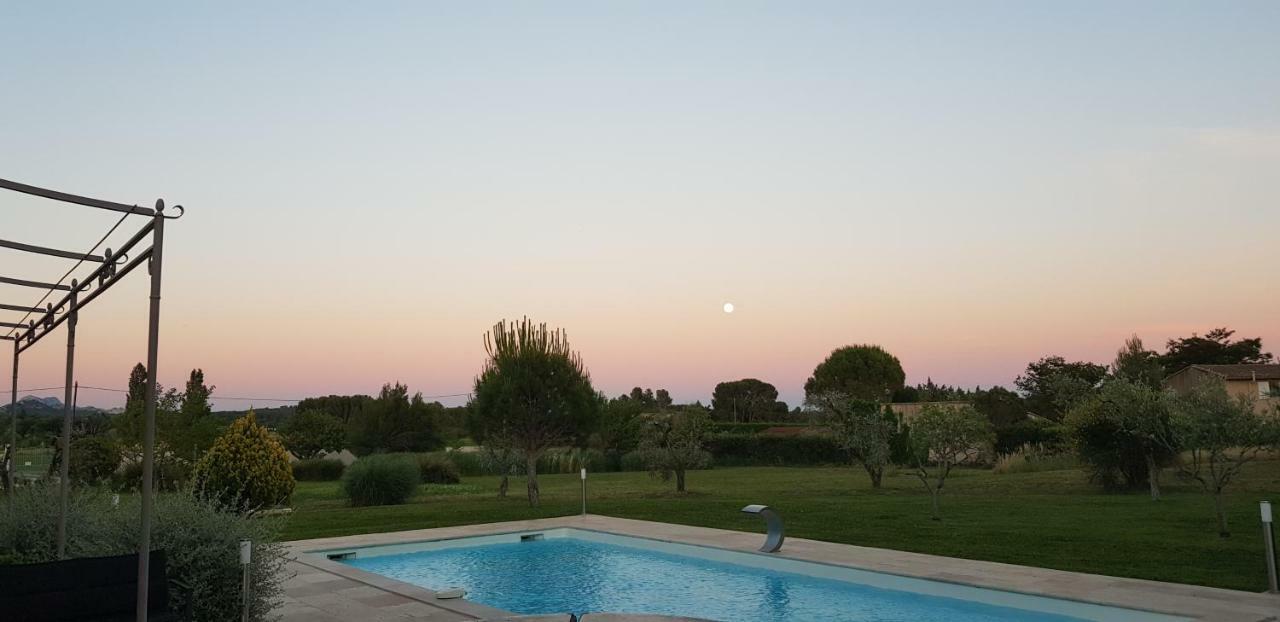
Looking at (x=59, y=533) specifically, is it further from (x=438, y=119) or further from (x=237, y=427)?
(x=237, y=427)

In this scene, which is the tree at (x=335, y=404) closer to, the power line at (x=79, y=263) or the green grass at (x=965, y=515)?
the green grass at (x=965, y=515)

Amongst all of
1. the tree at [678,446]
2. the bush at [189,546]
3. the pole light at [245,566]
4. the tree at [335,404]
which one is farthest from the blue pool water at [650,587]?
the tree at [335,404]

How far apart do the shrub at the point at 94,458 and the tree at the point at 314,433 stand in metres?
15.6

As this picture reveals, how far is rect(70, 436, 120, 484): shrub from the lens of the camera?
2514cm

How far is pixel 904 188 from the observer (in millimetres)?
16422

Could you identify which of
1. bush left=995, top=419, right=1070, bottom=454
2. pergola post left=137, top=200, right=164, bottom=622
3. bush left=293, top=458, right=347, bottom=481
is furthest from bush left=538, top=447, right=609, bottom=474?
pergola post left=137, top=200, right=164, bottom=622

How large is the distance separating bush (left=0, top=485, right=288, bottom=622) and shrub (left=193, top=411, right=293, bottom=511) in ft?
30.6

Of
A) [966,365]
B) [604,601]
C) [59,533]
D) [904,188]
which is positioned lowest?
[604,601]

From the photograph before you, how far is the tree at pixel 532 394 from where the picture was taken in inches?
771

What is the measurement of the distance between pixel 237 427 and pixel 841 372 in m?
46.9

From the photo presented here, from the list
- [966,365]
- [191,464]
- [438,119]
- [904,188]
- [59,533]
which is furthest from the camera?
[966,365]

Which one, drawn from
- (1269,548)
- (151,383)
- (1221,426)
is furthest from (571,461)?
(151,383)

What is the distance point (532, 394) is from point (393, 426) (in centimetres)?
3120

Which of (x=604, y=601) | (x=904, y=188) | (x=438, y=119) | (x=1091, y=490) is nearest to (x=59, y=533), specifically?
(x=604, y=601)
